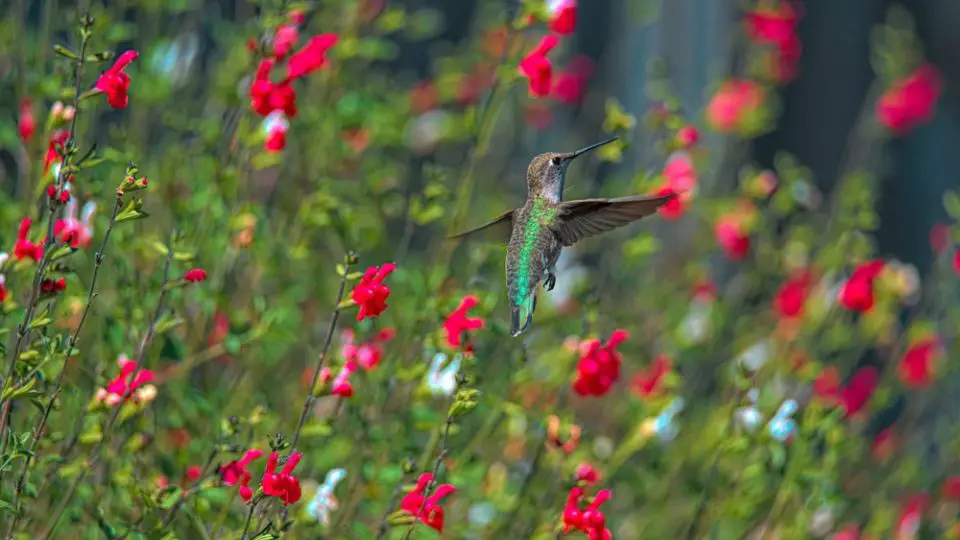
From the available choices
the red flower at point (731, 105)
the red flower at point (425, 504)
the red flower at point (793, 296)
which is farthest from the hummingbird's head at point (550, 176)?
the red flower at point (731, 105)

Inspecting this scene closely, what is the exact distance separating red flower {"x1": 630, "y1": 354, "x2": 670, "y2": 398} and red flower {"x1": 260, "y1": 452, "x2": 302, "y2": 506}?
141cm

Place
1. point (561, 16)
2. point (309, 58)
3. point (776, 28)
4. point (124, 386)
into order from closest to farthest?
1. point (124, 386)
2. point (309, 58)
3. point (561, 16)
4. point (776, 28)

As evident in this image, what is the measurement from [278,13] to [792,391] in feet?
6.18

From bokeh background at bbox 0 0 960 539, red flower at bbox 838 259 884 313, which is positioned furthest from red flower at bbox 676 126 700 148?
red flower at bbox 838 259 884 313

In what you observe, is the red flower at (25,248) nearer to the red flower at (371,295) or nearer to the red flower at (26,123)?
the red flower at (371,295)

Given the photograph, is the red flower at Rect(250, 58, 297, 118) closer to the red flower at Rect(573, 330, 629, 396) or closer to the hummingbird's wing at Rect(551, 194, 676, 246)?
the hummingbird's wing at Rect(551, 194, 676, 246)

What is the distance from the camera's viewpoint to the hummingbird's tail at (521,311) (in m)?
2.55

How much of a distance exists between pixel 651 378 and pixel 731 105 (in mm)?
1327

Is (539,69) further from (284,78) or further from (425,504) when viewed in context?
(425,504)

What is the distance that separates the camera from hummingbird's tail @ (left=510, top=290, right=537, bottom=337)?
100 inches

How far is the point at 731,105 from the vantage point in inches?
183

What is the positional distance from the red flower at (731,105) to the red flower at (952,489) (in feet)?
4.19

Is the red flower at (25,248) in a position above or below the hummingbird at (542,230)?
above

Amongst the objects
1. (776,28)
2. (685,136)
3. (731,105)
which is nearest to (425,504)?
(685,136)
